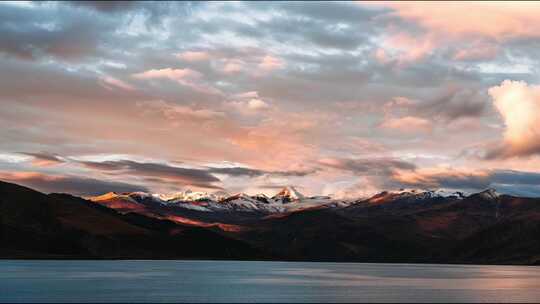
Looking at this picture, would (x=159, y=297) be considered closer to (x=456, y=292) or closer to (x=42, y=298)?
(x=42, y=298)

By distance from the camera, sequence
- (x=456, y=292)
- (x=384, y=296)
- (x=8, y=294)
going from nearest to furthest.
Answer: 1. (x=8, y=294)
2. (x=384, y=296)
3. (x=456, y=292)

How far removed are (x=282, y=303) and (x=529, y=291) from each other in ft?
233

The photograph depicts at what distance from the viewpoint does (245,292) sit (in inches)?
5984

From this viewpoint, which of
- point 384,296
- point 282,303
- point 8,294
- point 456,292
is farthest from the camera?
point 456,292

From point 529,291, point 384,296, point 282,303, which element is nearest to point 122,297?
point 282,303

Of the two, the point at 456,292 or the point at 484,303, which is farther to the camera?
the point at 456,292

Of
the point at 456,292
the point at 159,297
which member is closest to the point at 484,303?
the point at 456,292

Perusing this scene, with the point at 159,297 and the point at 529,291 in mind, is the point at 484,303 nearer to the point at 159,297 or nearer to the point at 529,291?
the point at 529,291

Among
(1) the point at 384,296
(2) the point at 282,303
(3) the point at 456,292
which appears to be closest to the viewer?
(2) the point at 282,303

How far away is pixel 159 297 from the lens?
13475cm

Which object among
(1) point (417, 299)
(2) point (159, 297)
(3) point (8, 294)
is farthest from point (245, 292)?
(3) point (8, 294)

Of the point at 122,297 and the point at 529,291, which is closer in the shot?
the point at 122,297

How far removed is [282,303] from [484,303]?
34814 mm

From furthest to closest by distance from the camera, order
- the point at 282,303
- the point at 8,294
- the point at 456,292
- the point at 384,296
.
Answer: the point at 456,292
the point at 384,296
the point at 8,294
the point at 282,303
